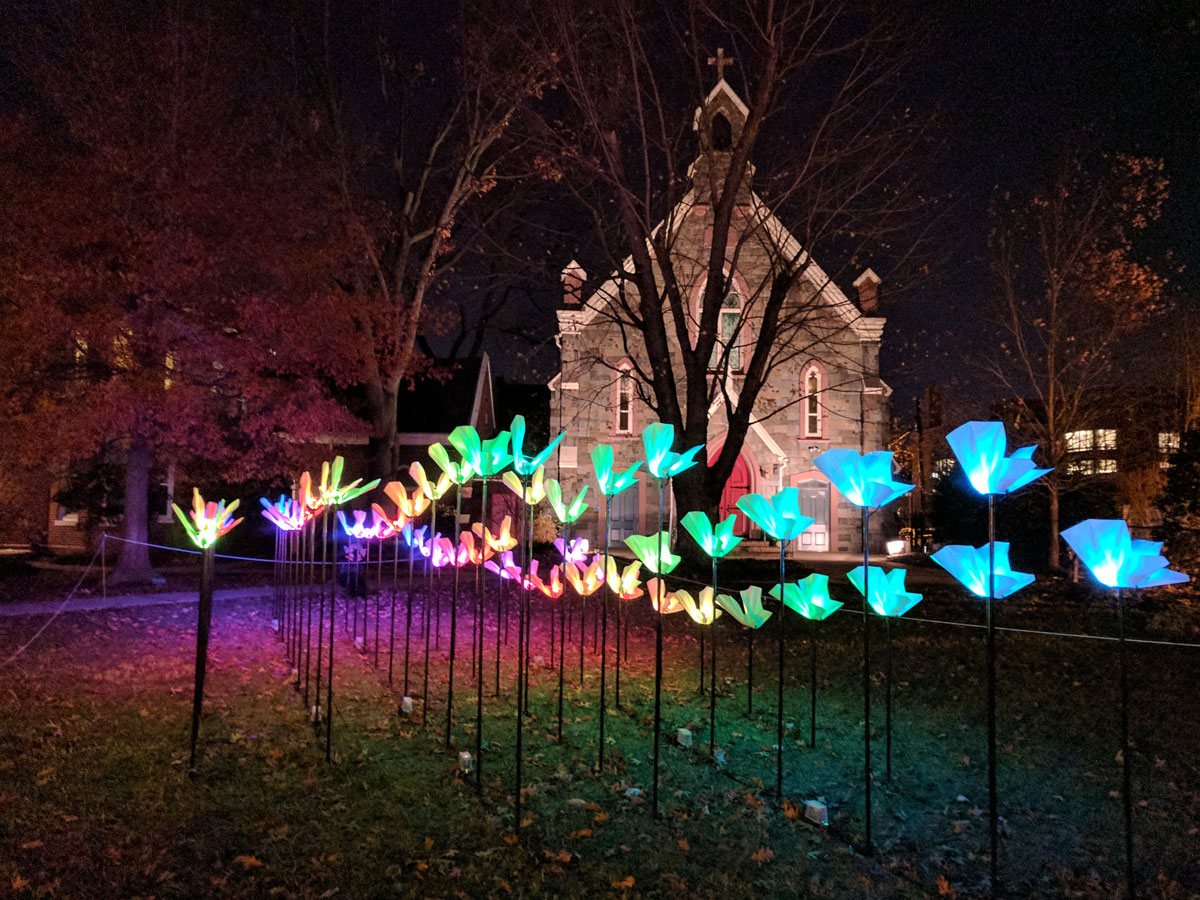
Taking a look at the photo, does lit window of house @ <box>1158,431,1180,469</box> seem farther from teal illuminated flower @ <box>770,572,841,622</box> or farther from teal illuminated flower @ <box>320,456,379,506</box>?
teal illuminated flower @ <box>320,456,379,506</box>

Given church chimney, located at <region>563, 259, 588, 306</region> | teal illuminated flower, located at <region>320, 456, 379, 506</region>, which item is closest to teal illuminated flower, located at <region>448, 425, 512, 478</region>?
teal illuminated flower, located at <region>320, 456, 379, 506</region>

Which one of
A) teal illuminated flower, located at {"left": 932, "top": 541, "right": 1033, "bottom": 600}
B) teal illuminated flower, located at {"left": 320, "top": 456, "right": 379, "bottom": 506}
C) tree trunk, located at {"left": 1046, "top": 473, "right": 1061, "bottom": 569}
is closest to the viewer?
teal illuminated flower, located at {"left": 932, "top": 541, "right": 1033, "bottom": 600}

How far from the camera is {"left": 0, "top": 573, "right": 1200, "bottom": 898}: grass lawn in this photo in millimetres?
4246

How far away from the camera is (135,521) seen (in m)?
15.8

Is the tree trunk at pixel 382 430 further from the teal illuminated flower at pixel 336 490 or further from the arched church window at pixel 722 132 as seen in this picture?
the arched church window at pixel 722 132

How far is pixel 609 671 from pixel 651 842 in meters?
4.62

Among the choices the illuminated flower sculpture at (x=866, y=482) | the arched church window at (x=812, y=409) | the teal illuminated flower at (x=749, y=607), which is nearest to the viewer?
the illuminated flower sculpture at (x=866, y=482)

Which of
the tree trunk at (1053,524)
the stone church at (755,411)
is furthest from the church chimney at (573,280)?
the tree trunk at (1053,524)

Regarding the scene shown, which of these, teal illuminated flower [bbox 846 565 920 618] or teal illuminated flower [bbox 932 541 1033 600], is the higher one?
teal illuminated flower [bbox 932 541 1033 600]

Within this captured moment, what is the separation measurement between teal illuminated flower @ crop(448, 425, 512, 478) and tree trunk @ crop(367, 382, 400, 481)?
11129 millimetres

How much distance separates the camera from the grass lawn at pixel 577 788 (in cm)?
425

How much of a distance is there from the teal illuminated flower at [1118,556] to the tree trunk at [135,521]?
15739 mm

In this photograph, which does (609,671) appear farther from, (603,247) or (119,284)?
(119,284)

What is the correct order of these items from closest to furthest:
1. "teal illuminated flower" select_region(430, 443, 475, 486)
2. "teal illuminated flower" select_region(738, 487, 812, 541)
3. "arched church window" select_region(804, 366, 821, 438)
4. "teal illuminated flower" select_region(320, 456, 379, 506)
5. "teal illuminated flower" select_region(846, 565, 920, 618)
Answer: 1. "teal illuminated flower" select_region(846, 565, 920, 618)
2. "teal illuminated flower" select_region(738, 487, 812, 541)
3. "teal illuminated flower" select_region(430, 443, 475, 486)
4. "teal illuminated flower" select_region(320, 456, 379, 506)
5. "arched church window" select_region(804, 366, 821, 438)
